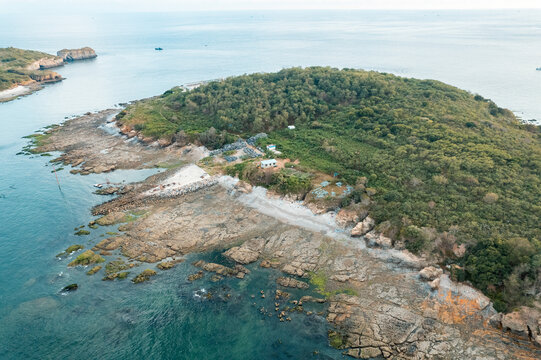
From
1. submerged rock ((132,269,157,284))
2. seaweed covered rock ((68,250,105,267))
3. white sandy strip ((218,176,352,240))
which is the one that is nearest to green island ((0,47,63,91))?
seaweed covered rock ((68,250,105,267))

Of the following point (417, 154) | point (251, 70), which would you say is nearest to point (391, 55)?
point (251, 70)

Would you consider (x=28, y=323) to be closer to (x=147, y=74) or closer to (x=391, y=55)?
(x=147, y=74)

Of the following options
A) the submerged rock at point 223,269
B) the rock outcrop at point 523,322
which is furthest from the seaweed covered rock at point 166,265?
the rock outcrop at point 523,322

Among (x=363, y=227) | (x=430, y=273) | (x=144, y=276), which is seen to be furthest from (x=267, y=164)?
(x=430, y=273)

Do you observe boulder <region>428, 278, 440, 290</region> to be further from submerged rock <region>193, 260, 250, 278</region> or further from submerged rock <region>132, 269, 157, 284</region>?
submerged rock <region>132, 269, 157, 284</region>

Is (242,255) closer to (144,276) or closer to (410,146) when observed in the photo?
(144,276)
